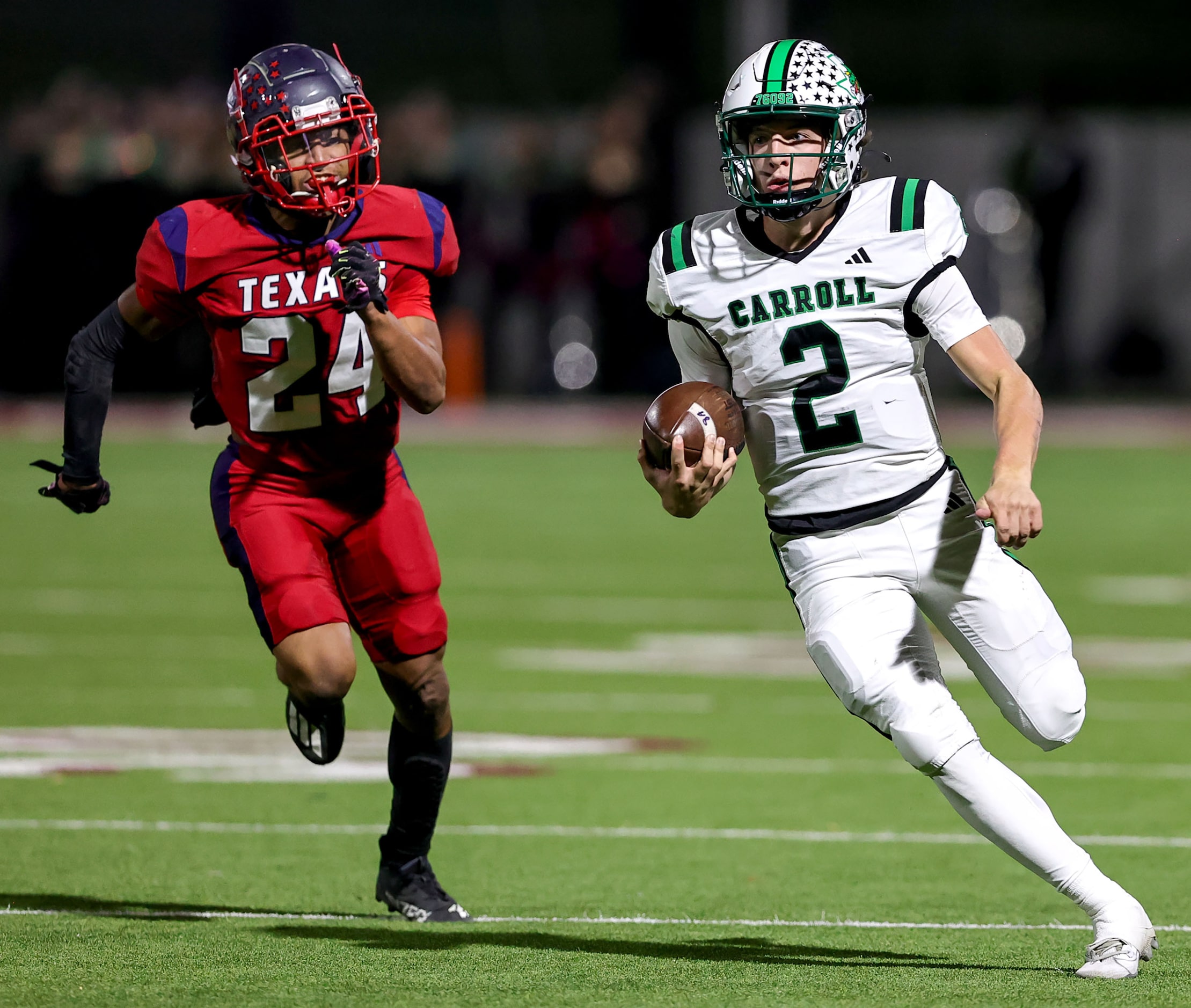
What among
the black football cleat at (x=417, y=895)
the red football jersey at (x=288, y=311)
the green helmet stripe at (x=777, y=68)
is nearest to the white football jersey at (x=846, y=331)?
the green helmet stripe at (x=777, y=68)

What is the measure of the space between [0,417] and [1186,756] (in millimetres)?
13763

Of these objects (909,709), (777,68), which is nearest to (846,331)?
(777,68)

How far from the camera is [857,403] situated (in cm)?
448

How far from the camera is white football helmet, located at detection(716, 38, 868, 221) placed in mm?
4449

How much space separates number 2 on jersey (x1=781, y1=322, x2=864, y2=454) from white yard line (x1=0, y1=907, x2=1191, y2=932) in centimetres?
122

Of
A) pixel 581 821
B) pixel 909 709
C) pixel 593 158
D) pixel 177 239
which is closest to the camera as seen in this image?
pixel 909 709

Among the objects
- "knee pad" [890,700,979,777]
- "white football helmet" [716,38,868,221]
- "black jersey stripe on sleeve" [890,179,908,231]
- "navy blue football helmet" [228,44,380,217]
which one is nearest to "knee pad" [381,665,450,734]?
"navy blue football helmet" [228,44,380,217]

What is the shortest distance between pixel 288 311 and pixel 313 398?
0.71 ft

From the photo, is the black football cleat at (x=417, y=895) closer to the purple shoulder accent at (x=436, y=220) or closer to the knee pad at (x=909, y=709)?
the knee pad at (x=909, y=709)

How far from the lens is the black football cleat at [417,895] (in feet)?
16.7

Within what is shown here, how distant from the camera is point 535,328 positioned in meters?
19.5

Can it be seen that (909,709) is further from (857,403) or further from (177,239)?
(177,239)

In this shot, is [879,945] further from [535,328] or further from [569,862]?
[535,328]

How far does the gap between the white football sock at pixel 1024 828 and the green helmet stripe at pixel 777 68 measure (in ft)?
4.69
